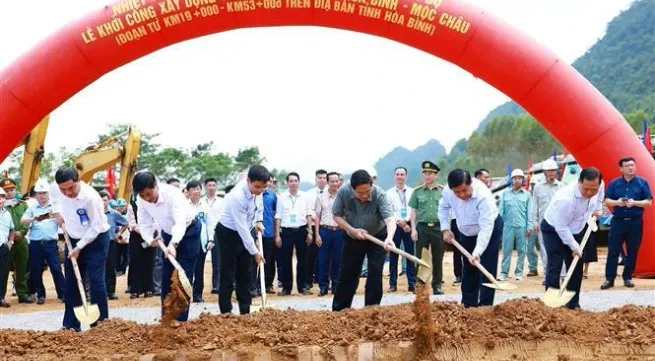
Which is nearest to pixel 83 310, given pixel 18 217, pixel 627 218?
pixel 18 217

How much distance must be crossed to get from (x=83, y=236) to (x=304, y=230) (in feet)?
14.8

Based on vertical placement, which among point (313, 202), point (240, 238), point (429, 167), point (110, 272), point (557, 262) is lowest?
point (110, 272)

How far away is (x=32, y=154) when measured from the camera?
1417 centimetres

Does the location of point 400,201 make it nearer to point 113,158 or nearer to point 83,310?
point 83,310

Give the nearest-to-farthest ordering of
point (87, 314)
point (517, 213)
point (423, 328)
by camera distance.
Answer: point (423, 328) → point (87, 314) → point (517, 213)

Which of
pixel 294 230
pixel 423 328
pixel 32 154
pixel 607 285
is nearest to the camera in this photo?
pixel 423 328

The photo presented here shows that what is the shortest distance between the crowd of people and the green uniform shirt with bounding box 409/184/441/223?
0.01 metres

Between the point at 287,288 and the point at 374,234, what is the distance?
384cm

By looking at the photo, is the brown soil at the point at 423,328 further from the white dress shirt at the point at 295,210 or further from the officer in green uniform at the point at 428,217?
the white dress shirt at the point at 295,210

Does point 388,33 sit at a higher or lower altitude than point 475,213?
higher

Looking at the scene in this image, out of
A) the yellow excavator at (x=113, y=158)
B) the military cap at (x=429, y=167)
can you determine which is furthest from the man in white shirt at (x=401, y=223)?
the yellow excavator at (x=113, y=158)

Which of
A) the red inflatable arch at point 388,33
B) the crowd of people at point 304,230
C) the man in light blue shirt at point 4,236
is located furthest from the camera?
the red inflatable arch at point 388,33

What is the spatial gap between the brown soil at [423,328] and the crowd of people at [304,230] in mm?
834

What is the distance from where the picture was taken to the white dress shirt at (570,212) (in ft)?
24.4
